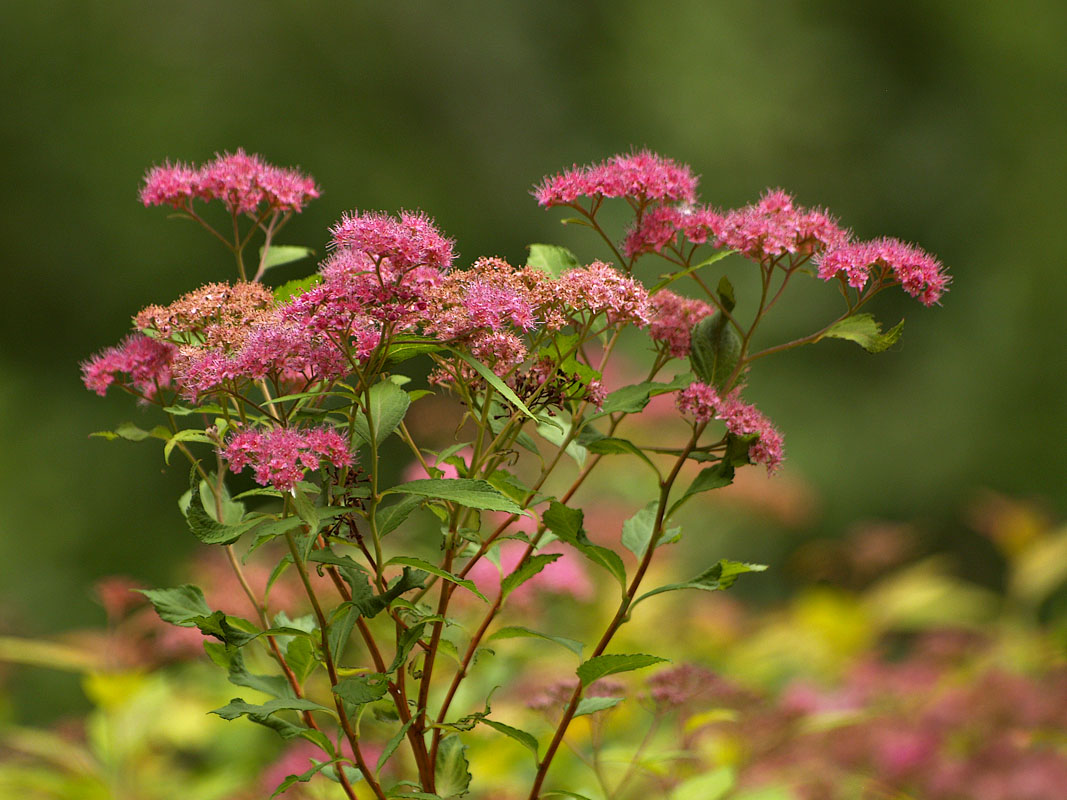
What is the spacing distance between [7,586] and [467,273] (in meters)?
3.84

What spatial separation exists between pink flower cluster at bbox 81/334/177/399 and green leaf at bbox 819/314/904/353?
455 millimetres

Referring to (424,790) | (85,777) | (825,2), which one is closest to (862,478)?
(825,2)

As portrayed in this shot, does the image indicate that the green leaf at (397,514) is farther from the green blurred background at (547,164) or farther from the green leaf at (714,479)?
the green blurred background at (547,164)

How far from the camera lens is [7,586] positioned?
3.82 m

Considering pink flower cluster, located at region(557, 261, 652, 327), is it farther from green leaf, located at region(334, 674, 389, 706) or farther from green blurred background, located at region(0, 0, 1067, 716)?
green blurred background, located at region(0, 0, 1067, 716)

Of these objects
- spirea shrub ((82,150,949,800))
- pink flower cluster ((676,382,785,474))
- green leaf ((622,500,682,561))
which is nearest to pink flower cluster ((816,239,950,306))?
spirea shrub ((82,150,949,800))

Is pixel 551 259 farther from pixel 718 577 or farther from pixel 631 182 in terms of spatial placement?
pixel 718 577

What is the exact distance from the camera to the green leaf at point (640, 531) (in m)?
0.78

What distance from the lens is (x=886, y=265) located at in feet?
2.35

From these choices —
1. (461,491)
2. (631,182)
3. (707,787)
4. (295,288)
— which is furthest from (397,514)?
(707,787)

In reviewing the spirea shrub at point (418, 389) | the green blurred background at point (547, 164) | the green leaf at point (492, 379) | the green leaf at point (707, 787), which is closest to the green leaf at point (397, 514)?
the spirea shrub at point (418, 389)

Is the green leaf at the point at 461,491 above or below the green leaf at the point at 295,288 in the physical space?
below

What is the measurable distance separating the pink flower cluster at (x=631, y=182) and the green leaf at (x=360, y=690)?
36 centimetres

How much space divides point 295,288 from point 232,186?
0.12 meters
